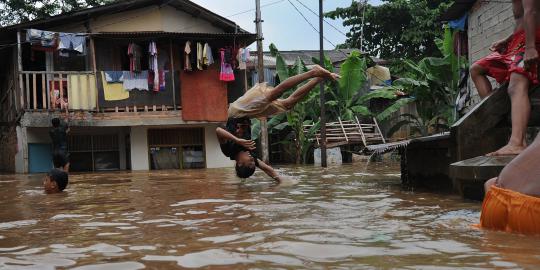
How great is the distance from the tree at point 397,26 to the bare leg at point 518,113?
20.6m

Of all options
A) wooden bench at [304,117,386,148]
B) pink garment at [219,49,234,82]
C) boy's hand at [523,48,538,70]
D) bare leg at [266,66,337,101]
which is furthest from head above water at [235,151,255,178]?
wooden bench at [304,117,386,148]

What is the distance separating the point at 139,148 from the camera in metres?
17.1

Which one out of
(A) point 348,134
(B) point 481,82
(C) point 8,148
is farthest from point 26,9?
(B) point 481,82

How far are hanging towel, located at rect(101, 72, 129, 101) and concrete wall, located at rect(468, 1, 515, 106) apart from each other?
984 centimetres

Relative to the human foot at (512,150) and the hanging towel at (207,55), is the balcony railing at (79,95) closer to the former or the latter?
the hanging towel at (207,55)

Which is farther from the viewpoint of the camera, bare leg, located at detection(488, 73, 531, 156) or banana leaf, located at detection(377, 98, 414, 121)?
banana leaf, located at detection(377, 98, 414, 121)

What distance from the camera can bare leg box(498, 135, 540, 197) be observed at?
271cm

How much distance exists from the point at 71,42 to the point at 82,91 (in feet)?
4.76

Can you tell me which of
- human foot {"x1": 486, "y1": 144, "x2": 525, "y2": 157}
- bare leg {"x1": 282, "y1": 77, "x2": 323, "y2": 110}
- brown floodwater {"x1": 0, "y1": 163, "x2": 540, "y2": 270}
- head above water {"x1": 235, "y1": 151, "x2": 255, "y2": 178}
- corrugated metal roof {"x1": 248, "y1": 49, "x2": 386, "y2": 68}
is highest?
corrugated metal roof {"x1": 248, "y1": 49, "x2": 386, "y2": 68}

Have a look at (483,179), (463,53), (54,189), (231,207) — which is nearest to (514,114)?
(483,179)

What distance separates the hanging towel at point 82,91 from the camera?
611 inches

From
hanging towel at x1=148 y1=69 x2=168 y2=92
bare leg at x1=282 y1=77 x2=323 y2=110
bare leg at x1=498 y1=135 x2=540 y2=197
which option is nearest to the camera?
bare leg at x1=498 y1=135 x2=540 y2=197

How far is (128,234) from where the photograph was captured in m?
3.46

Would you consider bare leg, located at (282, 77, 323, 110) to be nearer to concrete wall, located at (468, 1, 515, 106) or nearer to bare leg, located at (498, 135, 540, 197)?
bare leg, located at (498, 135, 540, 197)
